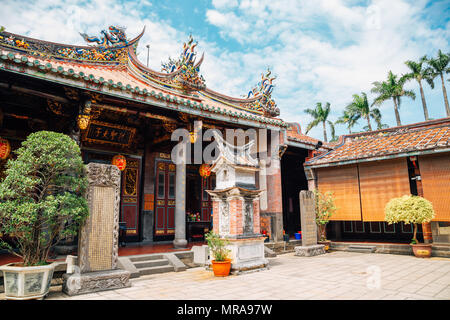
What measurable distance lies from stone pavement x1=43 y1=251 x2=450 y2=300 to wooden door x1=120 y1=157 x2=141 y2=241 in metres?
3.78

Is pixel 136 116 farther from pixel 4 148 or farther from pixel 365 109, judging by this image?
pixel 365 109

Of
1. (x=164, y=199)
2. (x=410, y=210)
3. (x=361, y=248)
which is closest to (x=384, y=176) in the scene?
(x=410, y=210)

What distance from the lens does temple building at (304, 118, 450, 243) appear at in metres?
9.88

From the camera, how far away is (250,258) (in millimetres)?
7684

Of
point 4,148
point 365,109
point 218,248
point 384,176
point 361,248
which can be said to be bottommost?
point 361,248

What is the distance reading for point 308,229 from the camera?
1105 centimetres

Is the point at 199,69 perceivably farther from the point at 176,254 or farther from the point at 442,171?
the point at 442,171

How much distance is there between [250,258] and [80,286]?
4.04 meters

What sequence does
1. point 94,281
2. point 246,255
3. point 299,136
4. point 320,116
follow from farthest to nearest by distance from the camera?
point 320,116, point 299,136, point 246,255, point 94,281

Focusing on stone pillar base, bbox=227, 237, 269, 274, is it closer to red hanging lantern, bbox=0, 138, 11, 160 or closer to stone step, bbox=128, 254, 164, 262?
stone step, bbox=128, 254, 164, 262

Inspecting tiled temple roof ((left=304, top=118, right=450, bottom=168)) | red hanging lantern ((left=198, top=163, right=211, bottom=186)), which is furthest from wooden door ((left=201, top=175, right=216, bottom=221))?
tiled temple roof ((left=304, top=118, right=450, bottom=168))

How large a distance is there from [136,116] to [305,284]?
6562mm

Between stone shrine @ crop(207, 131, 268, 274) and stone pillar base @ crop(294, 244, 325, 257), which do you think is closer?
stone shrine @ crop(207, 131, 268, 274)
